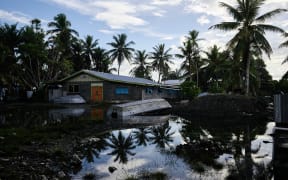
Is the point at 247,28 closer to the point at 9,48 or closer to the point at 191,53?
the point at 191,53

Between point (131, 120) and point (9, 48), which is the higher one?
point (9, 48)

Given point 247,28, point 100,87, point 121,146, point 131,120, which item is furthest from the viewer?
point 100,87

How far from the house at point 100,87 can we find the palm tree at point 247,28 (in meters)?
12.6

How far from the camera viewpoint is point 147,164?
5.75m

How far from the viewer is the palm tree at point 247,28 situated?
21.3 metres

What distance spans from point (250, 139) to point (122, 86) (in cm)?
2203

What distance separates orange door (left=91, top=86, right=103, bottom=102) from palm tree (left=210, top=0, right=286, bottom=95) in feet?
50.7

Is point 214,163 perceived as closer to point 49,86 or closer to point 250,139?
point 250,139

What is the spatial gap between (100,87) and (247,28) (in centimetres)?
1732

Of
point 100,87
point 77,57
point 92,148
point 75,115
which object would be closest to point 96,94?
point 100,87

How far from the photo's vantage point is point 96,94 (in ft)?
A: 95.6

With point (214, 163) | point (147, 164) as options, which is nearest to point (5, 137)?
point (147, 164)

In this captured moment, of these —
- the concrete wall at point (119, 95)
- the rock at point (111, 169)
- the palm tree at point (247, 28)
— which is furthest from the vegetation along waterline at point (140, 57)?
the rock at point (111, 169)

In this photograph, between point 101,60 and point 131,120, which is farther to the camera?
point 101,60
